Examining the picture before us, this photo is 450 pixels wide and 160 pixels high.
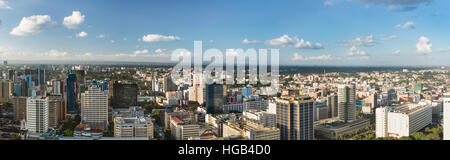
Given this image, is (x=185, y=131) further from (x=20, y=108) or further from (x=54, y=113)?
(x=20, y=108)

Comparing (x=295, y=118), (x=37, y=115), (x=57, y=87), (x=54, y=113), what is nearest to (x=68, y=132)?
(x=37, y=115)

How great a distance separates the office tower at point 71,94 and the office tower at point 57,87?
33cm

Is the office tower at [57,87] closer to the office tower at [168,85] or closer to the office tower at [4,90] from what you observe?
the office tower at [4,90]

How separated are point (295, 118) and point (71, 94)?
6204 millimetres

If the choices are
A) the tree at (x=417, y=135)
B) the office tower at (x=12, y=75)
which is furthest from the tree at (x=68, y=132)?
the tree at (x=417, y=135)

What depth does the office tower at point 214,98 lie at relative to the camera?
30.3 feet

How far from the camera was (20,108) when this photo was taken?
669 centimetres

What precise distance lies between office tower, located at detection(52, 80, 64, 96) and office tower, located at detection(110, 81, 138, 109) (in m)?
1.43

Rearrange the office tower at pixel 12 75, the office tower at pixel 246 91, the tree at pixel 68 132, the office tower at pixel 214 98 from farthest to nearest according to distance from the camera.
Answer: the office tower at pixel 246 91
the office tower at pixel 214 98
the office tower at pixel 12 75
the tree at pixel 68 132

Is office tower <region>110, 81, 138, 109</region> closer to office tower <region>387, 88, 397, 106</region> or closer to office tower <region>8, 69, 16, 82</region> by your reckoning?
office tower <region>8, 69, 16, 82</region>
